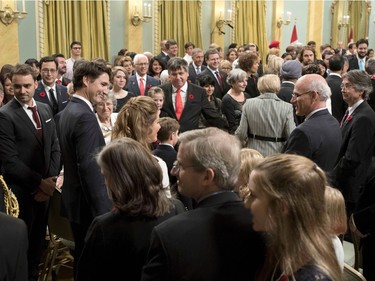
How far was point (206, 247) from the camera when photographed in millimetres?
1730

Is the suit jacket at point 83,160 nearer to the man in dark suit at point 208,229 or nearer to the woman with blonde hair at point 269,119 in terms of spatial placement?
the man in dark suit at point 208,229

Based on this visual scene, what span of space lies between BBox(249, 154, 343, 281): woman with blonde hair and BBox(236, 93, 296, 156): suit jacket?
2856 millimetres

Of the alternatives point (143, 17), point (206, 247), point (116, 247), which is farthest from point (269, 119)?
point (143, 17)

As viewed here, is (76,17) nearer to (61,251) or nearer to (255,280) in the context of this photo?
(61,251)

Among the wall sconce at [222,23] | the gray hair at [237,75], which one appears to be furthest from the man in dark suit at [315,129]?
the wall sconce at [222,23]

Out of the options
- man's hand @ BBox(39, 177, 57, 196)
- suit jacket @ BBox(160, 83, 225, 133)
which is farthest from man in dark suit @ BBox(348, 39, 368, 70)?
man's hand @ BBox(39, 177, 57, 196)

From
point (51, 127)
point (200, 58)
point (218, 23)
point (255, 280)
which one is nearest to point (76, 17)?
point (200, 58)

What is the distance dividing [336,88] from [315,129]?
294cm

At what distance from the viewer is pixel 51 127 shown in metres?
3.95

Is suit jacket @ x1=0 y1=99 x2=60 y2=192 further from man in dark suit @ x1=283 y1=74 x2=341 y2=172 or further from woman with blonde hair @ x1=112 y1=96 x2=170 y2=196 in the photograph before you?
man in dark suit @ x1=283 y1=74 x2=341 y2=172

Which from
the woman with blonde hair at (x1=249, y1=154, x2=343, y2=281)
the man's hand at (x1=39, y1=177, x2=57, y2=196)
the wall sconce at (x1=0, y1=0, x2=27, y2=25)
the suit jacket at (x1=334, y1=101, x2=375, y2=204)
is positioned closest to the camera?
the woman with blonde hair at (x1=249, y1=154, x2=343, y2=281)

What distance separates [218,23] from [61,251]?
30.8 ft

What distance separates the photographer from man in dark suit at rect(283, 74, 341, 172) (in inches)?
139

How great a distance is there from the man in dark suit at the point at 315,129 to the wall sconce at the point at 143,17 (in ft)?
24.8
